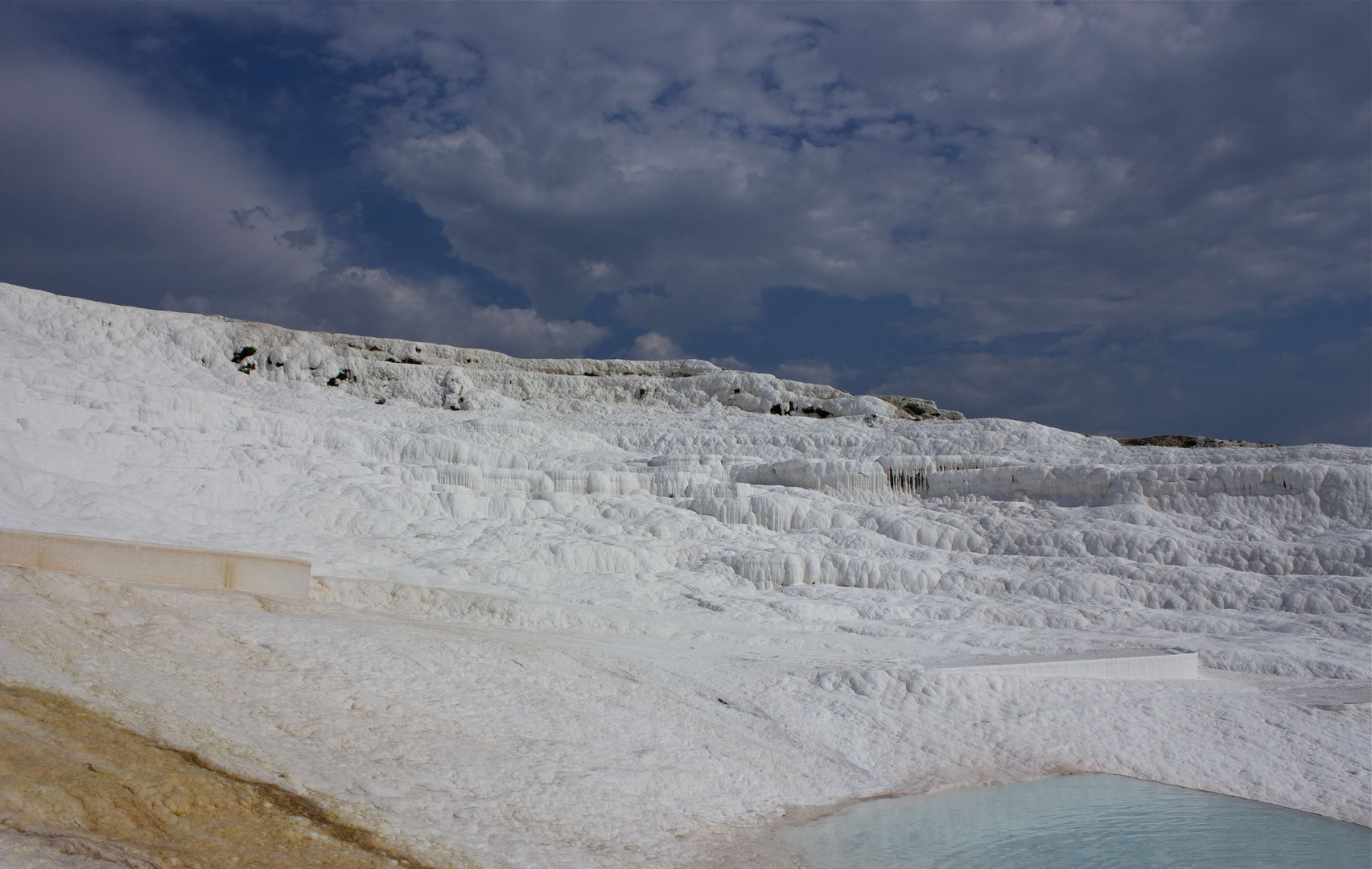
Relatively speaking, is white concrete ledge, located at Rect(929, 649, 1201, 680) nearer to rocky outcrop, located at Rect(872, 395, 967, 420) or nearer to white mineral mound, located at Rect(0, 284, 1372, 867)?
white mineral mound, located at Rect(0, 284, 1372, 867)

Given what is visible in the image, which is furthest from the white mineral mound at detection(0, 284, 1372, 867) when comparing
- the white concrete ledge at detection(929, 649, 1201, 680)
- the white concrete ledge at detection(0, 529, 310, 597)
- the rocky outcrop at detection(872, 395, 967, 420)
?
the rocky outcrop at detection(872, 395, 967, 420)

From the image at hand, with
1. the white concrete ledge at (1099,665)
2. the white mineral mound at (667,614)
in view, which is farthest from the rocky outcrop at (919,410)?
the white concrete ledge at (1099,665)

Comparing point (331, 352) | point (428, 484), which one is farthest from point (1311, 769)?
point (331, 352)

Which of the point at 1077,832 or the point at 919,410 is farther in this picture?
the point at 919,410

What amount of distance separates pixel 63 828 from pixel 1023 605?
42.1 feet

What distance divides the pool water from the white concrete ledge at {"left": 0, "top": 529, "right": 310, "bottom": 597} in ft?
19.0

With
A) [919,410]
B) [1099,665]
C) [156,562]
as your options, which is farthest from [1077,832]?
[919,410]

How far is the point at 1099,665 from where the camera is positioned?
9.64 meters

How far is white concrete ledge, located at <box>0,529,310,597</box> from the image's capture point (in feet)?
23.7

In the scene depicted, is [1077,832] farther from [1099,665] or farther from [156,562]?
[156,562]

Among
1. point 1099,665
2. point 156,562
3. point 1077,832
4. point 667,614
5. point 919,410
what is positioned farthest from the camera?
point 919,410

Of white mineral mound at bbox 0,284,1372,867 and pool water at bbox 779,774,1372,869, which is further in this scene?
pool water at bbox 779,774,1372,869

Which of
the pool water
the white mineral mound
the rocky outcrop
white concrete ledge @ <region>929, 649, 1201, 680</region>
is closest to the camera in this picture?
the white mineral mound

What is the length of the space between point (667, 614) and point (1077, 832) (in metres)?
6.23
